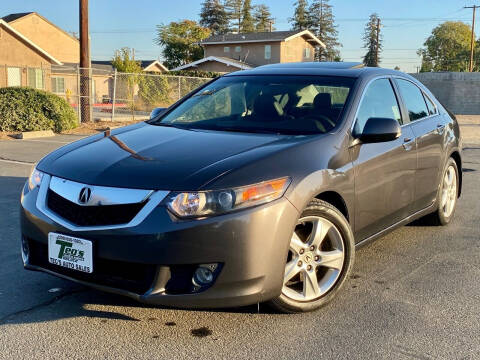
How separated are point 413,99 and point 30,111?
1324 cm

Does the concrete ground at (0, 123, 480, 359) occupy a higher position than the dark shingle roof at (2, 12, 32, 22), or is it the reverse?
the dark shingle roof at (2, 12, 32, 22)

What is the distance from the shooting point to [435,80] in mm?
39219

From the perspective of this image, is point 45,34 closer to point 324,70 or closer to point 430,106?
point 430,106

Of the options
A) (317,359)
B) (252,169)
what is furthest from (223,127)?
(317,359)

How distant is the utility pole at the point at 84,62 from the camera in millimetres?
19750

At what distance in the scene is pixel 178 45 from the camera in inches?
2847

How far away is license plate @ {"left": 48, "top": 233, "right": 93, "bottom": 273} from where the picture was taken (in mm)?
2973

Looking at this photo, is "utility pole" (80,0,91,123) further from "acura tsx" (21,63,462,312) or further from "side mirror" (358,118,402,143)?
"side mirror" (358,118,402,143)

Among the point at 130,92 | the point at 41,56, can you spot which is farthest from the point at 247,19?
the point at 130,92

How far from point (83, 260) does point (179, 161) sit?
77cm

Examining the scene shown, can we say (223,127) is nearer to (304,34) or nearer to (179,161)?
(179,161)

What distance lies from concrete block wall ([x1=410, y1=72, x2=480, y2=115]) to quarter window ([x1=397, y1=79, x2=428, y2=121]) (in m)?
34.7

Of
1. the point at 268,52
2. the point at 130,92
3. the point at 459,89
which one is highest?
the point at 268,52

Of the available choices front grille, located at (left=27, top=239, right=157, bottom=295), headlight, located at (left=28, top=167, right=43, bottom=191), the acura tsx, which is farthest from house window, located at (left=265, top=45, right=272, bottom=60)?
front grille, located at (left=27, top=239, right=157, bottom=295)
